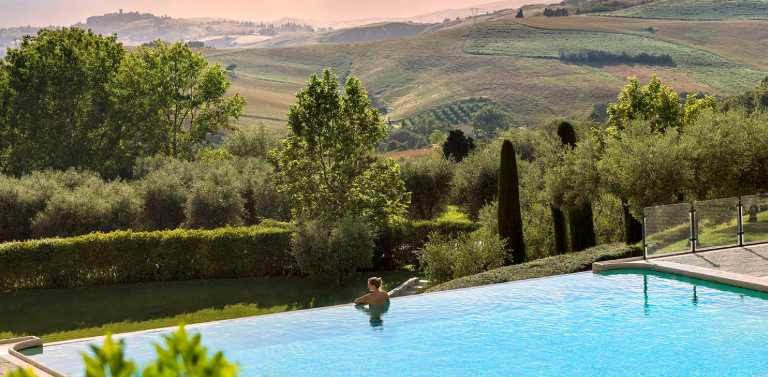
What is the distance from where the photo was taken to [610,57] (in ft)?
523

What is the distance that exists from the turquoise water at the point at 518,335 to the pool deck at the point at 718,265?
353 mm

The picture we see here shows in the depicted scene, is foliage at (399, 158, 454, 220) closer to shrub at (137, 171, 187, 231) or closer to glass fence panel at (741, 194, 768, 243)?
shrub at (137, 171, 187, 231)

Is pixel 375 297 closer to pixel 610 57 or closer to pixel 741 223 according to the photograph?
pixel 741 223

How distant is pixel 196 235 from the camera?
84.4 ft

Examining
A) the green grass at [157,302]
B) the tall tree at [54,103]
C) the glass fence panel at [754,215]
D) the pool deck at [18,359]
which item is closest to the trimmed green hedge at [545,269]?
the glass fence panel at [754,215]

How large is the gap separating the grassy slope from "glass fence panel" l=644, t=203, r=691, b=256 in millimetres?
111792

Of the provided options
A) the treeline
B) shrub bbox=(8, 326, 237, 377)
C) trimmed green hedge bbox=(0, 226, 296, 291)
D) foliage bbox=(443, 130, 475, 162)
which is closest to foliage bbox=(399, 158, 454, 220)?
trimmed green hedge bbox=(0, 226, 296, 291)

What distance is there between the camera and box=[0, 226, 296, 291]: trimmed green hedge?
24703mm

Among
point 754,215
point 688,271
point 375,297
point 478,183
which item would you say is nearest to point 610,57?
point 478,183

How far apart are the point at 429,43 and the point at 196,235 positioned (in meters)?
178

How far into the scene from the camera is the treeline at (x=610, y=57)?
15288 centimetres

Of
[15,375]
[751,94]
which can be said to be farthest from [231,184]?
[751,94]

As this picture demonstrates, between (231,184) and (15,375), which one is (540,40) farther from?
(15,375)

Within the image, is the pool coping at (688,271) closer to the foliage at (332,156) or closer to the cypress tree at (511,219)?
the cypress tree at (511,219)
